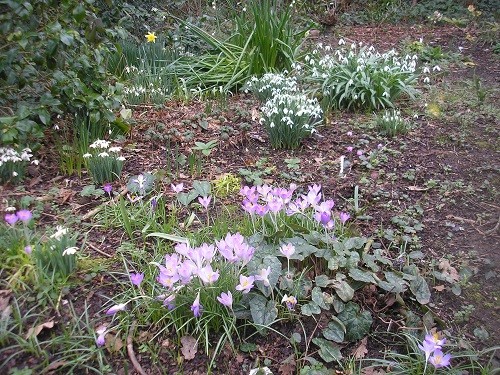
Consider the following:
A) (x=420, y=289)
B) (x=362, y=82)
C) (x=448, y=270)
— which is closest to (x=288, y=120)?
(x=362, y=82)

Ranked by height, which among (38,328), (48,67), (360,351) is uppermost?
(48,67)

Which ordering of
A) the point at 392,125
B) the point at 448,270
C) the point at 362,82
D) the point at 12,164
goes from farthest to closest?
the point at 362,82
the point at 392,125
the point at 12,164
the point at 448,270

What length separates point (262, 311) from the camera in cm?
188

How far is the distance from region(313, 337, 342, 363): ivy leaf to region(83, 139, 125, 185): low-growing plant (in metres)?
1.70

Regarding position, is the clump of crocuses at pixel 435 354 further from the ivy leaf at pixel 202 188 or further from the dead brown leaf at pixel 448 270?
the ivy leaf at pixel 202 188

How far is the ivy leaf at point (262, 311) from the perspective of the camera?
6.10 ft

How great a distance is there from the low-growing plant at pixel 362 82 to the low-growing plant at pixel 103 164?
1.92 meters

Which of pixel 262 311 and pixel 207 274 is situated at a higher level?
pixel 207 274

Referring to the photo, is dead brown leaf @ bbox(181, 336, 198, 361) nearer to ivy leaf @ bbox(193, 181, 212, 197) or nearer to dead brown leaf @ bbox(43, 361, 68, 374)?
dead brown leaf @ bbox(43, 361, 68, 374)

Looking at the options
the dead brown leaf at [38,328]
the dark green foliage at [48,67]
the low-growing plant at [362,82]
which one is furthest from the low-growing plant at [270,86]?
the dead brown leaf at [38,328]

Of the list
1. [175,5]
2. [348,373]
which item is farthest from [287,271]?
[175,5]

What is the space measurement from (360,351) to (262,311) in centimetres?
42

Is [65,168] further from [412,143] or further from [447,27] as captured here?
[447,27]

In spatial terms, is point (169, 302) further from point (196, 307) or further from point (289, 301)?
point (289, 301)
